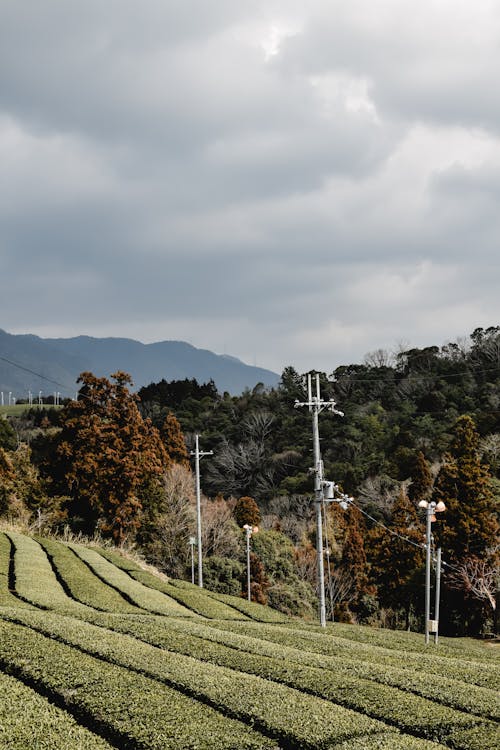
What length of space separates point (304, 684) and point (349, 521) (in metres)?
42.3

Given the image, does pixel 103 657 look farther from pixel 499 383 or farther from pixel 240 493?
pixel 499 383

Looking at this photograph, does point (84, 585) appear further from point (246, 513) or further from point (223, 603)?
point (246, 513)

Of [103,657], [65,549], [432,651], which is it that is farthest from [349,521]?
[103,657]

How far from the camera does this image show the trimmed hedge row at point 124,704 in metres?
7.62

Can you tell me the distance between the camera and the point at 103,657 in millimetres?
11016

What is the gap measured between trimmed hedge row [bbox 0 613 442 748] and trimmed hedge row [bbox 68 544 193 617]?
803 cm

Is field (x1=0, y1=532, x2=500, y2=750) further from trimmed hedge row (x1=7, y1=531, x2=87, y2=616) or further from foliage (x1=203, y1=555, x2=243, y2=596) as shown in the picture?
foliage (x1=203, y1=555, x2=243, y2=596)

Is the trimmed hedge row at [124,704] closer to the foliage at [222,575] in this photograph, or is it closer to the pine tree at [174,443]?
the foliage at [222,575]

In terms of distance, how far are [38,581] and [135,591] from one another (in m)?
3.40

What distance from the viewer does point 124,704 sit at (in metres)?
8.56

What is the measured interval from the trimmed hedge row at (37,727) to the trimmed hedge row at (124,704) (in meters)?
0.27

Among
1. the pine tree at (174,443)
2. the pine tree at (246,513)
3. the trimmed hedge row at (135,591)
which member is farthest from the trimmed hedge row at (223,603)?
the pine tree at (174,443)

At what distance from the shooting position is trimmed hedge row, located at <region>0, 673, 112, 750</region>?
24.3 ft

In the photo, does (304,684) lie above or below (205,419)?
below
